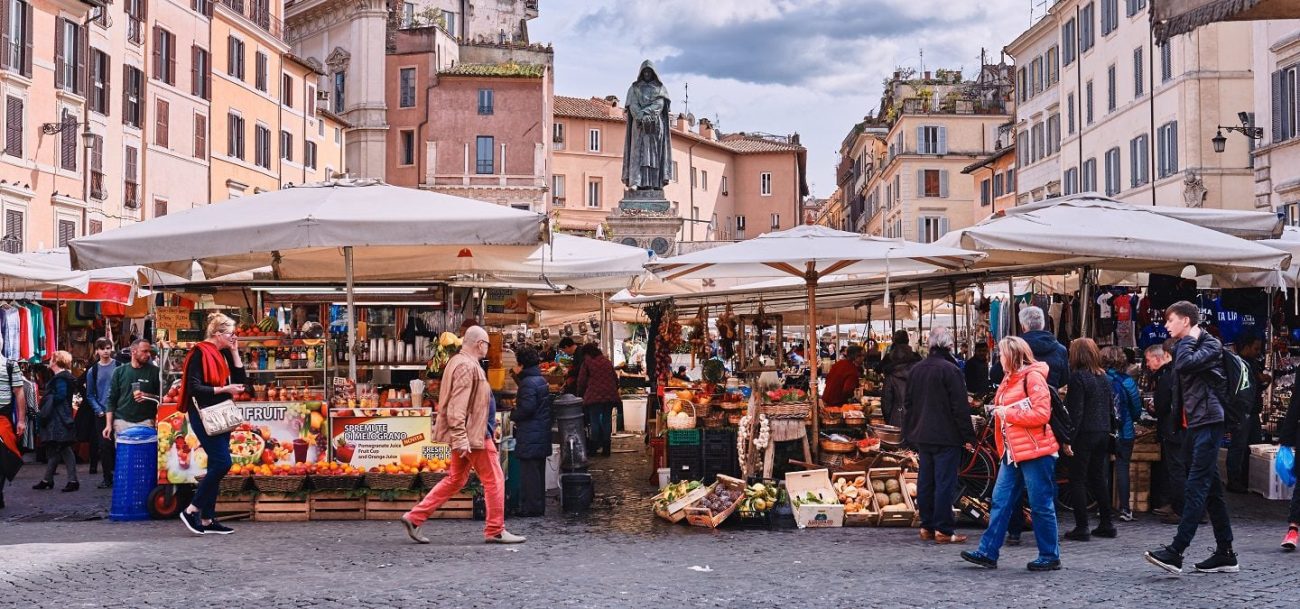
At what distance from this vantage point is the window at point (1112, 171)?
3862 centimetres

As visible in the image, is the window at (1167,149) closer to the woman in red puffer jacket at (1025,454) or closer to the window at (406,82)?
the woman in red puffer jacket at (1025,454)

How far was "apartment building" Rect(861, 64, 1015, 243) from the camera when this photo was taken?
224 feet

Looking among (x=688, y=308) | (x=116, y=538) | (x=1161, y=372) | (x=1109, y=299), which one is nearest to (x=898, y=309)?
(x=688, y=308)

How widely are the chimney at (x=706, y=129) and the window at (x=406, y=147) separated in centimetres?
2789

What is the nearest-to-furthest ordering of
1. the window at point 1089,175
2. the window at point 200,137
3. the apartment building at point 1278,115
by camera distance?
1. the apartment building at point 1278,115
2. the window at point 200,137
3. the window at point 1089,175

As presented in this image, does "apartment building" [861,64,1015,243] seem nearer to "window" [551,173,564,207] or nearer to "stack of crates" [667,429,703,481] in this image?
"window" [551,173,564,207]

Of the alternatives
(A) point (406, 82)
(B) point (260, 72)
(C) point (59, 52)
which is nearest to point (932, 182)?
(A) point (406, 82)

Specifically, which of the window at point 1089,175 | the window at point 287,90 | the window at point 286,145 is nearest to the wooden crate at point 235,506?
the window at point 1089,175

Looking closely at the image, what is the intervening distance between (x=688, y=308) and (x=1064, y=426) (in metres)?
13.1

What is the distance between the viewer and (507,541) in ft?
31.8

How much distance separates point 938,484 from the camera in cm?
959

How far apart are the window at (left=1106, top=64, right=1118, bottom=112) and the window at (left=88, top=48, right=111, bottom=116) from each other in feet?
92.0

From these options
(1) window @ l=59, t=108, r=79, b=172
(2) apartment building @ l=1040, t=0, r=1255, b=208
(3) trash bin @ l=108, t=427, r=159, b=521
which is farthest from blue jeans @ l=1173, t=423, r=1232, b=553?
(1) window @ l=59, t=108, r=79, b=172

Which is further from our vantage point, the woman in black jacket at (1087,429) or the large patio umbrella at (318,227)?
the large patio umbrella at (318,227)
